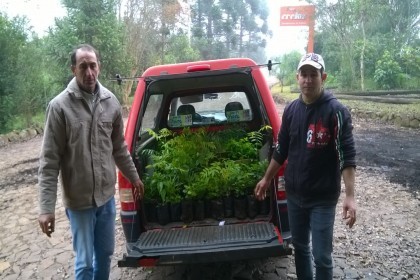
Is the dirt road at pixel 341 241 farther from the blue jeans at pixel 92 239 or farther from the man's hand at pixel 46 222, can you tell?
the man's hand at pixel 46 222

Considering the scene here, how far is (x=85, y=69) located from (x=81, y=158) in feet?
1.98

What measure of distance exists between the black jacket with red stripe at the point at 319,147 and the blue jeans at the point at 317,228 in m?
0.07

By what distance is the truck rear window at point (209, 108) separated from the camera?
445 centimetres

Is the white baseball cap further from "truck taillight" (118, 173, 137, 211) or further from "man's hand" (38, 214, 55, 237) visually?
"man's hand" (38, 214, 55, 237)

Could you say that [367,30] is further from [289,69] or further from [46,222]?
[46,222]

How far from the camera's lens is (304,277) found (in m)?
2.71

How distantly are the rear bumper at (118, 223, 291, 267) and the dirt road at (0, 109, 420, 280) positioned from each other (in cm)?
70

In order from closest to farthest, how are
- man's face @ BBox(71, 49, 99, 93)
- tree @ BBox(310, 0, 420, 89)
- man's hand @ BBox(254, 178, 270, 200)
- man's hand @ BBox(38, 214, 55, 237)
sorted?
man's hand @ BBox(38, 214, 55, 237)
man's face @ BBox(71, 49, 99, 93)
man's hand @ BBox(254, 178, 270, 200)
tree @ BBox(310, 0, 420, 89)

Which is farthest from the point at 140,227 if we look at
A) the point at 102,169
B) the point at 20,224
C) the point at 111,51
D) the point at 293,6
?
the point at 293,6

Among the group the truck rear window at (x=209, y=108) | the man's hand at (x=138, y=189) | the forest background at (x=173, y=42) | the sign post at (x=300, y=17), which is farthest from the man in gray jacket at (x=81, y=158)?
the sign post at (x=300, y=17)

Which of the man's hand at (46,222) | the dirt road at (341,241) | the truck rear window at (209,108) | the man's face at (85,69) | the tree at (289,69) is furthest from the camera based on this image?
the tree at (289,69)

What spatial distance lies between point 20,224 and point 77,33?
38.6ft

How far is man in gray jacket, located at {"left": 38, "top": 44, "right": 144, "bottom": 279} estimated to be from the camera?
87.5 inches

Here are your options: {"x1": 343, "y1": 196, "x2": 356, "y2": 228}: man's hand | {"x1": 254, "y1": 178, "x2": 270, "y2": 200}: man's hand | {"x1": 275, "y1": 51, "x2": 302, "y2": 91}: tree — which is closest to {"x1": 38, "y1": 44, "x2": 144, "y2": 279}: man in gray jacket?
{"x1": 254, "y1": 178, "x2": 270, "y2": 200}: man's hand
